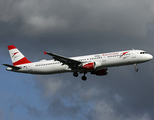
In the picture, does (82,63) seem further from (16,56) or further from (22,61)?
(16,56)

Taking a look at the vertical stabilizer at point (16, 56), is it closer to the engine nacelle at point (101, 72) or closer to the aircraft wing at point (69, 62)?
the aircraft wing at point (69, 62)

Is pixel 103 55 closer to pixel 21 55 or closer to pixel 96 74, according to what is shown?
pixel 96 74

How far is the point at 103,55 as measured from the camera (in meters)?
57.5

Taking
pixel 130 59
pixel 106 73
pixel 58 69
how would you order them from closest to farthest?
pixel 130 59
pixel 58 69
pixel 106 73

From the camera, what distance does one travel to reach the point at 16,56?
66.4 metres

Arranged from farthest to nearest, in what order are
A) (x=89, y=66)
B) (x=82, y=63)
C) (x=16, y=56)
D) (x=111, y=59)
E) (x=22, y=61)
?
(x=16, y=56) < (x=22, y=61) < (x=82, y=63) < (x=89, y=66) < (x=111, y=59)

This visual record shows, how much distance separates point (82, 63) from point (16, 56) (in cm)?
1882

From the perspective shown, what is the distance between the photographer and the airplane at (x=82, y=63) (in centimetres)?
5644

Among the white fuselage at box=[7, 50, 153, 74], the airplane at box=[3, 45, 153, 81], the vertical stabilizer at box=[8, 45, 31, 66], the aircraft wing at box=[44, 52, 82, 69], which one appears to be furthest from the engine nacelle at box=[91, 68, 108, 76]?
the vertical stabilizer at box=[8, 45, 31, 66]

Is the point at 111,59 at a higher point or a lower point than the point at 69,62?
higher

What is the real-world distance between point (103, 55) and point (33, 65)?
17370 mm

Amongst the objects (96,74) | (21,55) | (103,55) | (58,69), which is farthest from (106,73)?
(21,55)

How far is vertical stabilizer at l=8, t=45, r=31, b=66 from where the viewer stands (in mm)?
65000

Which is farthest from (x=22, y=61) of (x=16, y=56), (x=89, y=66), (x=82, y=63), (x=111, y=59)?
(x=111, y=59)
